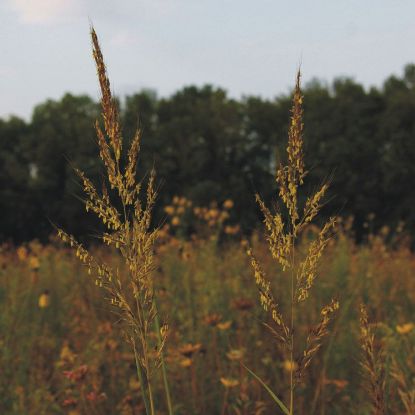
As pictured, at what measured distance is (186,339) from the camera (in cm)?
484

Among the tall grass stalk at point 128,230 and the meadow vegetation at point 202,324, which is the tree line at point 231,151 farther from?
the tall grass stalk at point 128,230

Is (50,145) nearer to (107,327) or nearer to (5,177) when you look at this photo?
(5,177)

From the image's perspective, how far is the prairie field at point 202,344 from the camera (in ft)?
12.0

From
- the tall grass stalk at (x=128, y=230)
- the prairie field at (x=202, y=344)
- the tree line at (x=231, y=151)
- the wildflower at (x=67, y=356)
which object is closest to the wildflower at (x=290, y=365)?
the prairie field at (x=202, y=344)

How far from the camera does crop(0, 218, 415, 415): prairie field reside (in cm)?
365

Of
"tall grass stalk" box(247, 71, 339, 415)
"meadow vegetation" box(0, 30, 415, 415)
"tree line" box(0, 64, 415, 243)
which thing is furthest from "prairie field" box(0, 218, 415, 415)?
"tree line" box(0, 64, 415, 243)

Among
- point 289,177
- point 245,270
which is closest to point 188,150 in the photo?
point 245,270

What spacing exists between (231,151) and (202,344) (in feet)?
77.0

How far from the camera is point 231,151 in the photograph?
27.9 m

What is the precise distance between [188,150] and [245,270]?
68.1ft

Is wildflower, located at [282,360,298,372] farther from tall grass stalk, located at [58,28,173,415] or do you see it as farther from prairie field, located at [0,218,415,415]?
tall grass stalk, located at [58,28,173,415]

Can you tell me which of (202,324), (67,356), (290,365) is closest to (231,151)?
(202,324)

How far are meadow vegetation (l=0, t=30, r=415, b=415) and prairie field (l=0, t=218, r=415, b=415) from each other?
0.02m

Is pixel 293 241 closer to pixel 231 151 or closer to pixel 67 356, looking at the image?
pixel 67 356
